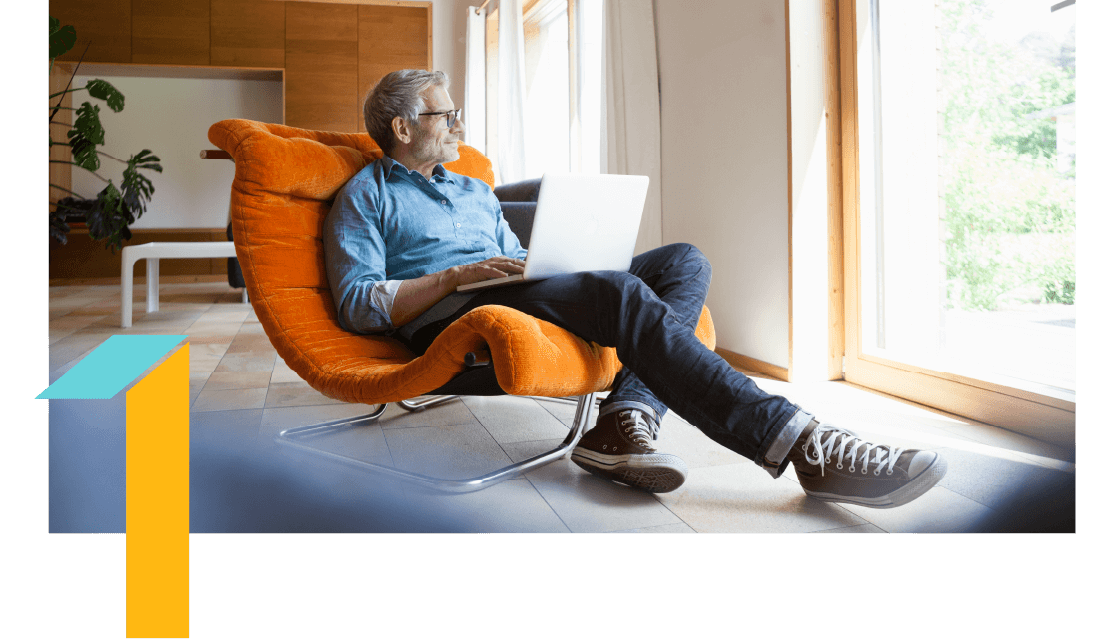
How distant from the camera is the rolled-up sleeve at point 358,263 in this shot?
1562 mm

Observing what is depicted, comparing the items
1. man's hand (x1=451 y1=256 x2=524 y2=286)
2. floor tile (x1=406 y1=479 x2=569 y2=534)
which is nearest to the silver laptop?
man's hand (x1=451 y1=256 x2=524 y2=286)

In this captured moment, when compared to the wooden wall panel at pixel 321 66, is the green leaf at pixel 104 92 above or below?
below

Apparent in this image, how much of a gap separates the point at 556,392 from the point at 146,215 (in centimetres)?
626

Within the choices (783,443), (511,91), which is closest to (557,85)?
(511,91)

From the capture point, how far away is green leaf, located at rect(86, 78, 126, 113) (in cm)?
489

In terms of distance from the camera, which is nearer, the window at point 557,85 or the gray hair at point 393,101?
the gray hair at point 393,101

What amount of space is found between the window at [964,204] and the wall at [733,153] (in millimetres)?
214

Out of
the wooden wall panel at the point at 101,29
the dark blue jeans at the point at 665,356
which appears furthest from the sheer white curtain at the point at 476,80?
the dark blue jeans at the point at 665,356

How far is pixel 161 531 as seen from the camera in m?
0.84

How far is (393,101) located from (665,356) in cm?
87

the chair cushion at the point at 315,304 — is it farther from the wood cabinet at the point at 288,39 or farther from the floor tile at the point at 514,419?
the wood cabinet at the point at 288,39

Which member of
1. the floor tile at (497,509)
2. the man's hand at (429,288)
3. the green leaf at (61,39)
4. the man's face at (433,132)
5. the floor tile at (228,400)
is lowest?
the floor tile at (497,509)

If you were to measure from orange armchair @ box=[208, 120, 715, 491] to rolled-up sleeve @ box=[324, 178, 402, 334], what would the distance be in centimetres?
6
